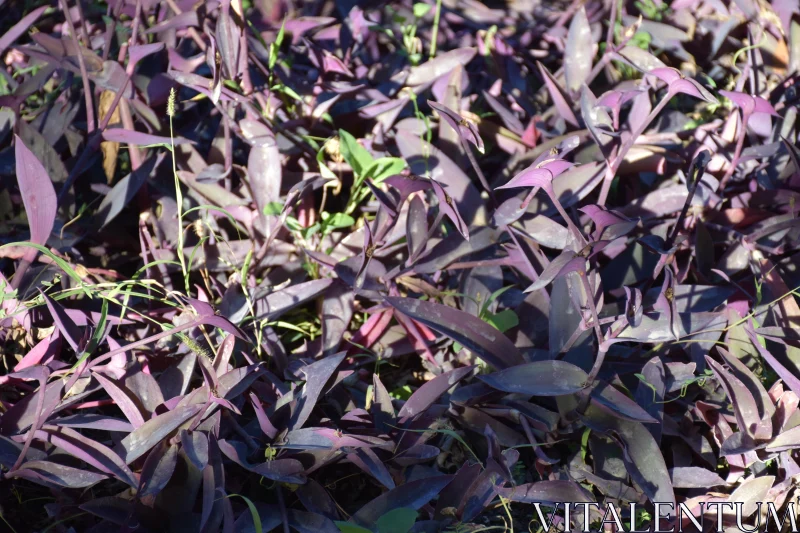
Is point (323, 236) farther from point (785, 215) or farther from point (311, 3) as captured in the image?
point (785, 215)

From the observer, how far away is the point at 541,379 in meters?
0.87

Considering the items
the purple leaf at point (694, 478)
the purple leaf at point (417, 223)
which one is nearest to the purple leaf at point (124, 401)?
the purple leaf at point (417, 223)

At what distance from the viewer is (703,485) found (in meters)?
0.91

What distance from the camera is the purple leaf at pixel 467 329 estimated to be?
936 millimetres

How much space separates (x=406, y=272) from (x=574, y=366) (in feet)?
0.94

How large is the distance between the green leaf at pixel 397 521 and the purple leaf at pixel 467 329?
0.73 ft

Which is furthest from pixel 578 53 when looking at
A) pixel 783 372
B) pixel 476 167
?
pixel 783 372


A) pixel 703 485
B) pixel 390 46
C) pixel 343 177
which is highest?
pixel 390 46

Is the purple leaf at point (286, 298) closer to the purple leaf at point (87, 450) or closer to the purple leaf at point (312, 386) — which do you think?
the purple leaf at point (312, 386)

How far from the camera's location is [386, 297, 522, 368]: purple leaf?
0.94 m

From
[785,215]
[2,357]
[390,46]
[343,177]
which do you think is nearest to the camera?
[2,357]

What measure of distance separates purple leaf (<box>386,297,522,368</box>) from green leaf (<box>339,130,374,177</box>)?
1.01 ft

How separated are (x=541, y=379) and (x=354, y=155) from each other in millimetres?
510

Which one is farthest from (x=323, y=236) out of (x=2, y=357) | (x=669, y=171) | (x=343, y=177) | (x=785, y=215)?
(x=785, y=215)
